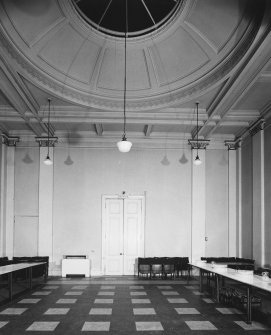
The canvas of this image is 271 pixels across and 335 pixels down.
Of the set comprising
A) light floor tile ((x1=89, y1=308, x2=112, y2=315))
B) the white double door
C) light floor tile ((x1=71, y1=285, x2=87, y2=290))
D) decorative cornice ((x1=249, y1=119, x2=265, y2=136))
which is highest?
decorative cornice ((x1=249, y1=119, x2=265, y2=136))

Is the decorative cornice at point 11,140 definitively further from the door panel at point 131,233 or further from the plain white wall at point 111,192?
the door panel at point 131,233

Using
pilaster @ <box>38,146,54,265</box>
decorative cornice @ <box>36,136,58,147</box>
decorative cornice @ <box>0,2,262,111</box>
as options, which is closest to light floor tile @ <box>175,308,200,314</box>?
decorative cornice @ <box>0,2,262,111</box>

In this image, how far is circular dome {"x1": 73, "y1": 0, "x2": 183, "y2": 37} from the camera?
9.77 meters

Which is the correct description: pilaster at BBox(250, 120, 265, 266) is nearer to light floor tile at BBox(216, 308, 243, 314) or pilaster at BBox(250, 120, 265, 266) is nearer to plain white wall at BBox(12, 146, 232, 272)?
plain white wall at BBox(12, 146, 232, 272)

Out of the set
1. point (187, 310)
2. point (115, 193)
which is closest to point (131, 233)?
point (115, 193)

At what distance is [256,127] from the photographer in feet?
45.7

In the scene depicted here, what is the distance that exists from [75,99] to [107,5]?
3.38 m

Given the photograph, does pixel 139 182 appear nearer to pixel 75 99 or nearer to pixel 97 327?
pixel 75 99

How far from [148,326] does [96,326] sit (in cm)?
102

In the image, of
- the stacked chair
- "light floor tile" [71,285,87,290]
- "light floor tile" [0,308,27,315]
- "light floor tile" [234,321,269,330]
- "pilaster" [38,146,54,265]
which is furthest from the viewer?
"pilaster" [38,146,54,265]

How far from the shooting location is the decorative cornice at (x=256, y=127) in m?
13.4

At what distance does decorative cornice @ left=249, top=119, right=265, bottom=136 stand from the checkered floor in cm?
579

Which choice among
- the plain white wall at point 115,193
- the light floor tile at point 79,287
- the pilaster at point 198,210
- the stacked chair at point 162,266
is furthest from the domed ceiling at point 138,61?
the light floor tile at point 79,287

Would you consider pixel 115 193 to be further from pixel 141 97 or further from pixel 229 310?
pixel 229 310
